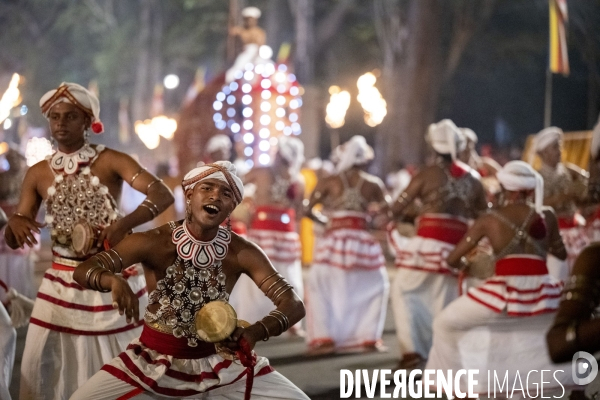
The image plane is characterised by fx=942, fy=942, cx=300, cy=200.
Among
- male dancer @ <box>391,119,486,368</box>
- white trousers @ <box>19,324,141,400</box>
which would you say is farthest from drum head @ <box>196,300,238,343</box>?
male dancer @ <box>391,119,486,368</box>

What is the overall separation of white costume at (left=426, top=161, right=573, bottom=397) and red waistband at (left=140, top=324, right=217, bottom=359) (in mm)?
2951

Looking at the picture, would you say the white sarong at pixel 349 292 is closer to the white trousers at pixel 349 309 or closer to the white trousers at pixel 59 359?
the white trousers at pixel 349 309

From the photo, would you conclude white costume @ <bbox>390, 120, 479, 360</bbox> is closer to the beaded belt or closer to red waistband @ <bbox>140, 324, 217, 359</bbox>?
the beaded belt

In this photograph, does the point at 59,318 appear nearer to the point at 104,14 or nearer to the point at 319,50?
the point at 319,50

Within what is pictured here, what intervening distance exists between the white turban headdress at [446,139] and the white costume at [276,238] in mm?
2262

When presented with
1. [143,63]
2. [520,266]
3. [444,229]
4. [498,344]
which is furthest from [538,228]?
[143,63]

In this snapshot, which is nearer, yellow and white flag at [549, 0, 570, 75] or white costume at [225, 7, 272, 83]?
yellow and white flag at [549, 0, 570, 75]

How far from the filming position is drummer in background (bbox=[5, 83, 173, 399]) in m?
5.71

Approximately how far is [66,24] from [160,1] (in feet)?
16.7

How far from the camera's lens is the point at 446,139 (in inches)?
359

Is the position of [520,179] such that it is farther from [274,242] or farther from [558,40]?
[558,40]

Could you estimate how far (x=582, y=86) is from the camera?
29.1 metres

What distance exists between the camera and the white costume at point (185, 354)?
4.33 m

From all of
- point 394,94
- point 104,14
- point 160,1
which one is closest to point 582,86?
point 394,94
